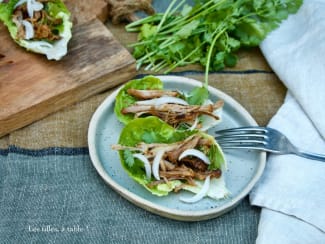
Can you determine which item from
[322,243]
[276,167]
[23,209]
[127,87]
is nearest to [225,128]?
[276,167]

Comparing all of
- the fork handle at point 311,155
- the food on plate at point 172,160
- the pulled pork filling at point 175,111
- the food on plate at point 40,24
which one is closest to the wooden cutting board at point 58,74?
the food on plate at point 40,24

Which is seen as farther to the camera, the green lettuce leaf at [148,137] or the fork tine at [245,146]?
the fork tine at [245,146]

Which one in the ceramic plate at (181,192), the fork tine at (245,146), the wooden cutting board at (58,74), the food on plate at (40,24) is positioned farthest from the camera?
the food on plate at (40,24)

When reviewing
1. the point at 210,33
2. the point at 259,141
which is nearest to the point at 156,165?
the point at 259,141

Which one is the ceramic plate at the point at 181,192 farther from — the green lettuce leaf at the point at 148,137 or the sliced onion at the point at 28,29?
the sliced onion at the point at 28,29

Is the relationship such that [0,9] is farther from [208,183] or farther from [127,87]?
[208,183]

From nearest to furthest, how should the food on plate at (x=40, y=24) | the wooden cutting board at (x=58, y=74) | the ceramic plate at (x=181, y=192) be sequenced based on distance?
the ceramic plate at (x=181, y=192) < the wooden cutting board at (x=58, y=74) < the food on plate at (x=40, y=24)

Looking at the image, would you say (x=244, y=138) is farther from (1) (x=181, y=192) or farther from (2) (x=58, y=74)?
(2) (x=58, y=74)

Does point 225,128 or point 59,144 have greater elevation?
point 225,128

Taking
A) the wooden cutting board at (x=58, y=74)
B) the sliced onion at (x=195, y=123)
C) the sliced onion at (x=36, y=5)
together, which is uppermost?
the sliced onion at (x=36, y=5)
